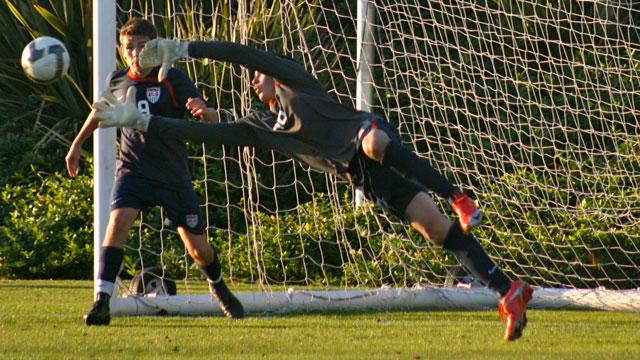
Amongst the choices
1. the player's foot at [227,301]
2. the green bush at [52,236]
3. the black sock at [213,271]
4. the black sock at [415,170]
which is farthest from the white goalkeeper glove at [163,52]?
the green bush at [52,236]

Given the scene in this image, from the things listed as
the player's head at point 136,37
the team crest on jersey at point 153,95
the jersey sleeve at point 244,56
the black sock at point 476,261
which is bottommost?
the black sock at point 476,261

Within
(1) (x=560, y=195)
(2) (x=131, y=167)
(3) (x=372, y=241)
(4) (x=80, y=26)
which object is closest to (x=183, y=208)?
(2) (x=131, y=167)

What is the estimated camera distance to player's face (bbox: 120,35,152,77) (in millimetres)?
7395

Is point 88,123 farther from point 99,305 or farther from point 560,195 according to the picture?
point 560,195

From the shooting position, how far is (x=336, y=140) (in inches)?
257

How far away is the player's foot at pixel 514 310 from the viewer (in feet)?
20.3

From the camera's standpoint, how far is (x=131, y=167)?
754 centimetres

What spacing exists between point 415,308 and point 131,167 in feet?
6.98

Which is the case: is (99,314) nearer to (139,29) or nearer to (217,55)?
(139,29)

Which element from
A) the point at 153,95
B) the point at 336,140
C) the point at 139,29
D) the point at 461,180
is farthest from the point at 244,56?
the point at 461,180

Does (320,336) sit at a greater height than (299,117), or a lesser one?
lesser

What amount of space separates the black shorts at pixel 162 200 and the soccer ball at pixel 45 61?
725mm

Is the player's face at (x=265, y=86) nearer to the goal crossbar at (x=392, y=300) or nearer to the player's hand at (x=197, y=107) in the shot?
the player's hand at (x=197, y=107)

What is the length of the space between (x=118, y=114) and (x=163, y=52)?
1.24 feet
